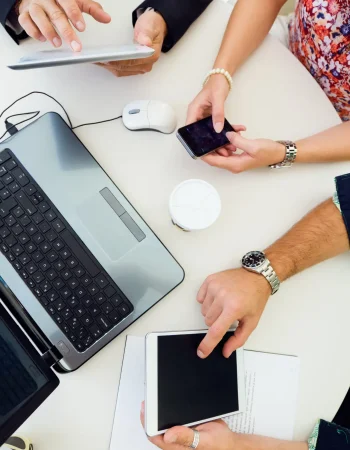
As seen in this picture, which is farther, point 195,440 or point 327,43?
point 327,43

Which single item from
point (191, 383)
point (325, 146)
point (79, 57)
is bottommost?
point (191, 383)

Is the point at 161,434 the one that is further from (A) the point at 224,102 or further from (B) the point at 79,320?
(A) the point at 224,102

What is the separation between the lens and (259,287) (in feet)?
2.30

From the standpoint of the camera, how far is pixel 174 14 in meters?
0.77

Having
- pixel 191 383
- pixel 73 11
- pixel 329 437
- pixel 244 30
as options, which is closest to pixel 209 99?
pixel 244 30

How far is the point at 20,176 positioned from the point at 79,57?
236mm

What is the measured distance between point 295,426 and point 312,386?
74 millimetres

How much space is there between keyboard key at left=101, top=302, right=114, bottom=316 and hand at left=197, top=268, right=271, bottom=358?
15 centimetres

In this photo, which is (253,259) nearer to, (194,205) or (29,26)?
(194,205)

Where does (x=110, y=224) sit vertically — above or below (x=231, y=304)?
above

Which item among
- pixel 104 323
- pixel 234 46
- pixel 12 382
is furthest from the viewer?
pixel 234 46

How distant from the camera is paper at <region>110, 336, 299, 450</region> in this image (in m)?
0.65

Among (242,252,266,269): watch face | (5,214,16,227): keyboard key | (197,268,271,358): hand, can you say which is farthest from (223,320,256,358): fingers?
(5,214,16,227): keyboard key

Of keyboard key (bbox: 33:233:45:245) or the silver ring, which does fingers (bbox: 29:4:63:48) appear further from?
the silver ring
